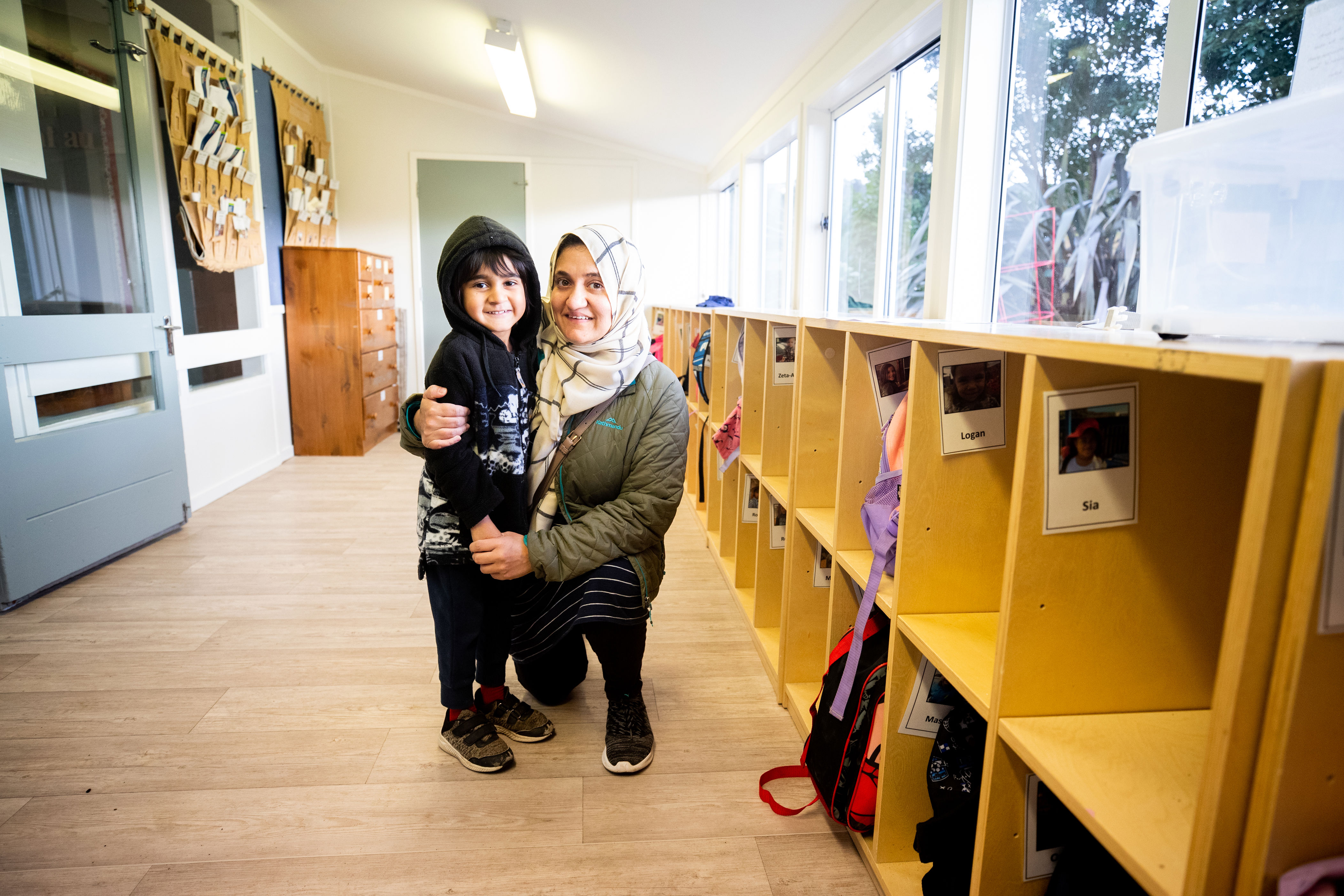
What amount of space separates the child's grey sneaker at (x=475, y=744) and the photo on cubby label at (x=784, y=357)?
3.93 ft

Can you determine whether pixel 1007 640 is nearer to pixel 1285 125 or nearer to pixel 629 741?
pixel 1285 125

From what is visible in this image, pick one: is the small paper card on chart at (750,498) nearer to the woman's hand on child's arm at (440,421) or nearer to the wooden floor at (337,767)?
the wooden floor at (337,767)

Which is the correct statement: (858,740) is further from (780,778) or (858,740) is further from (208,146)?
(208,146)

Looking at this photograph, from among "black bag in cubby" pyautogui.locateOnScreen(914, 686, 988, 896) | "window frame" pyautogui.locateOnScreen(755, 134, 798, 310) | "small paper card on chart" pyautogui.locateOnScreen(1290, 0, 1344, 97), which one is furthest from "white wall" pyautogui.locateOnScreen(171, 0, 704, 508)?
"small paper card on chart" pyautogui.locateOnScreen(1290, 0, 1344, 97)

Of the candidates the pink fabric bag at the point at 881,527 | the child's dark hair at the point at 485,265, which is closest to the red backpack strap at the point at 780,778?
the pink fabric bag at the point at 881,527

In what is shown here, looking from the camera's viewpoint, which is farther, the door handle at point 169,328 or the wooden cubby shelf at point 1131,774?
the door handle at point 169,328

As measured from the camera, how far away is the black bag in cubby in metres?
1.12

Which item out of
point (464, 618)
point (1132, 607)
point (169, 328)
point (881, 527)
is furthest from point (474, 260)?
point (169, 328)

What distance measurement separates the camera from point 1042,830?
3.21 feet

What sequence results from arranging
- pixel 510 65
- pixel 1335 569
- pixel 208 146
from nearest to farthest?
pixel 1335 569
pixel 208 146
pixel 510 65

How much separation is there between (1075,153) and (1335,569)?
1.67 metres

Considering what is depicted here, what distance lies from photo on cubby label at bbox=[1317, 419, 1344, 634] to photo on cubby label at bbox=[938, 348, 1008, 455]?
24.6 inches

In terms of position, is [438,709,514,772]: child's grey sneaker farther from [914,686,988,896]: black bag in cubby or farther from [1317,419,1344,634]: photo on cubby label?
[1317,419,1344,634]: photo on cubby label

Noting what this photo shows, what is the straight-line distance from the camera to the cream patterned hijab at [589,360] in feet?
5.41
